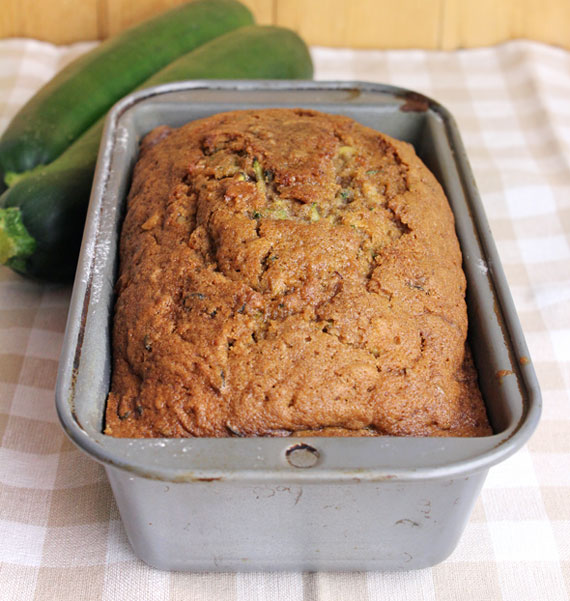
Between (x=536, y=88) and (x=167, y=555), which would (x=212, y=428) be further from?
(x=536, y=88)

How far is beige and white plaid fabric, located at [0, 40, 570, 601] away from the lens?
49.7 inches

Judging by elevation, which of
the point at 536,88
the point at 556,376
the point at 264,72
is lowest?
the point at 556,376

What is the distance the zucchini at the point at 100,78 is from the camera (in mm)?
1986

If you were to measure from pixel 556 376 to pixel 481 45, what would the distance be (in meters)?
1.58

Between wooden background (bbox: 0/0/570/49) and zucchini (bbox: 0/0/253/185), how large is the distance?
0.29m

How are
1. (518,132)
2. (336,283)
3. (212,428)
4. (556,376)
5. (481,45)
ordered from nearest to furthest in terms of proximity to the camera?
(212,428), (336,283), (556,376), (518,132), (481,45)

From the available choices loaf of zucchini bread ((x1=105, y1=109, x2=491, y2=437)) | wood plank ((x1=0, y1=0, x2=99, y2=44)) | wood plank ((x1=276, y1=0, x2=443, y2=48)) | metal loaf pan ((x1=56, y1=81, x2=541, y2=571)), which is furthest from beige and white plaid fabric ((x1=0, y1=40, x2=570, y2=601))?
wood plank ((x1=276, y1=0, x2=443, y2=48))

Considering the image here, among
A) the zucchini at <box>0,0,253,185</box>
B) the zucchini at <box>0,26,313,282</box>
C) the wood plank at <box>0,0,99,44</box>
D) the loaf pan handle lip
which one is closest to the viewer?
the loaf pan handle lip

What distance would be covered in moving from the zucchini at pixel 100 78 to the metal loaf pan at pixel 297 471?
58cm

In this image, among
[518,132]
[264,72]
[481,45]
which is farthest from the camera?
[481,45]

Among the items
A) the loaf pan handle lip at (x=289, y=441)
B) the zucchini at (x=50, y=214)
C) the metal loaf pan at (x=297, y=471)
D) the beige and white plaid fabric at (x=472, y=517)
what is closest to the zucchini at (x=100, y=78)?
the zucchini at (x=50, y=214)

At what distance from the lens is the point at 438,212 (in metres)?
1.45

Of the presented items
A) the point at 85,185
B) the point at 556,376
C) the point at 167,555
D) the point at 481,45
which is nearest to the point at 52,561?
the point at 167,555

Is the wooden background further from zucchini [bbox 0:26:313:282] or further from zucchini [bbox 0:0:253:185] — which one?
zucchini [bbox 0:26:313:282]
